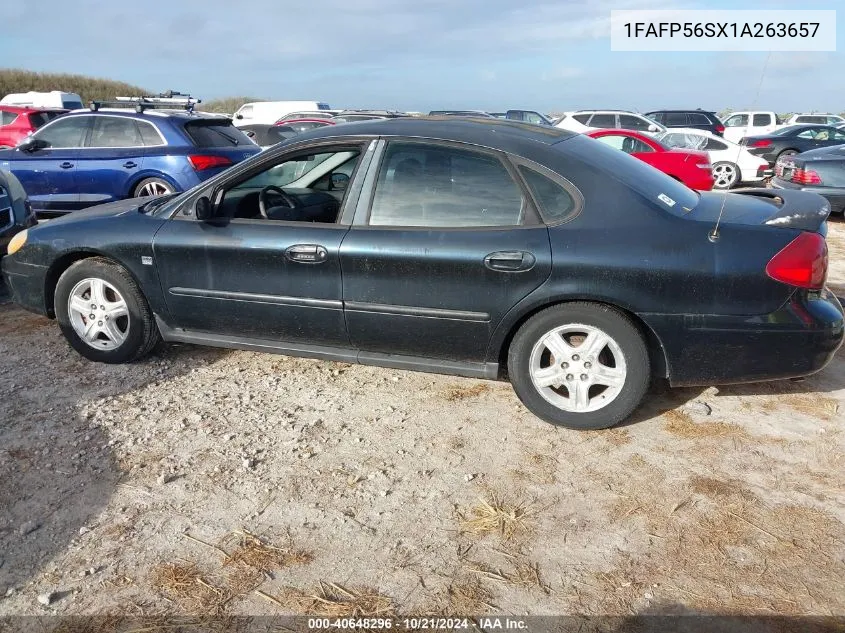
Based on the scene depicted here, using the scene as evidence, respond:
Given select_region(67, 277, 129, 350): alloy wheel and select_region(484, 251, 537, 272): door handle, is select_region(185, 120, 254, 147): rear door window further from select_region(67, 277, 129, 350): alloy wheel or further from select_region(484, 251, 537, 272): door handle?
select_region(484, 251, 537, 272): door handle

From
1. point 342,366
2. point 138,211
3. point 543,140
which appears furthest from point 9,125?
point 543,140

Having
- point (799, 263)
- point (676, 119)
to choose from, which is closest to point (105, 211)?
point (799, 263)

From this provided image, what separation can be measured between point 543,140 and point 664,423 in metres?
1.68

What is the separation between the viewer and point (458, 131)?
149 inches

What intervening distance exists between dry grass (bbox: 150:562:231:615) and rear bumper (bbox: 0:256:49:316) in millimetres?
2697

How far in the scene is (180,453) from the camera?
3.40 metres

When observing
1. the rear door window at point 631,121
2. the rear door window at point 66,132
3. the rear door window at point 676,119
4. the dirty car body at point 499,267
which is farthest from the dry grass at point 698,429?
the rear door window at point 676,119

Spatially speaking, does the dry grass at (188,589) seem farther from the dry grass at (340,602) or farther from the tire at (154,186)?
the tire at (154,186)

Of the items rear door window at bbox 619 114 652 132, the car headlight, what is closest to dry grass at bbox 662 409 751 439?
the car headlight

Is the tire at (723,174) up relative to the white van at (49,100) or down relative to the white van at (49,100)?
down

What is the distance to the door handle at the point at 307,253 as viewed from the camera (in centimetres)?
377

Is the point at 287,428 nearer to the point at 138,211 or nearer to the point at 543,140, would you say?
the point at 138,211

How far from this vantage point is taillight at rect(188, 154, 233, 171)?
821 centimetres

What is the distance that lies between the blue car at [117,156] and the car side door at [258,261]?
435 cm
